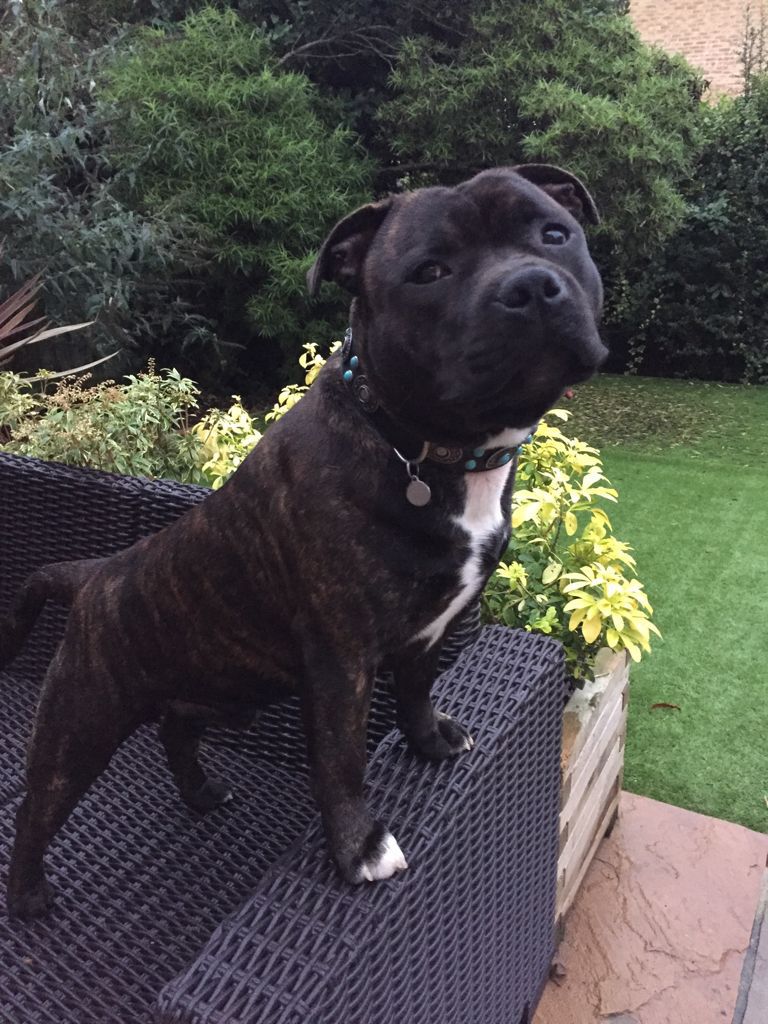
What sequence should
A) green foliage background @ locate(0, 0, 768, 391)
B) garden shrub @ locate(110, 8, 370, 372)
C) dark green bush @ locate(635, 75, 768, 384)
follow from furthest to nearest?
dark green bush @ locate(635, 75, 768, 384) < garden shrub @ locate(110, 8, 370, 372) < green foliage background @ locate(0, 0, 768, 391)

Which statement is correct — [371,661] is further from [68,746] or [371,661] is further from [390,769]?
[68,746]

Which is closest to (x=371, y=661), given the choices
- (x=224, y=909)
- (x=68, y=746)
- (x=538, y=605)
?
(x=68, y=746)

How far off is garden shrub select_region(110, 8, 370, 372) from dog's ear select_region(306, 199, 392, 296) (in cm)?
460

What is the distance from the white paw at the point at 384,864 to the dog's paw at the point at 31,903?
675mm

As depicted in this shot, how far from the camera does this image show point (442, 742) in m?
1.44

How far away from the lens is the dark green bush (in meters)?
8.63

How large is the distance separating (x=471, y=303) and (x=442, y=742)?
2.56ft

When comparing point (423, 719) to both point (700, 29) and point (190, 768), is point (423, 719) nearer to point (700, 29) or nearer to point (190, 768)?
point (190, 768)

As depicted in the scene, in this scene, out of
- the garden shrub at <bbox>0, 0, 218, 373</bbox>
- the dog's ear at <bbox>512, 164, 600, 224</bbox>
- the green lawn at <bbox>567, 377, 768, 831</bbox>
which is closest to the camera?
the dog's ear at <bbox>512, 164, 600, 224</bbox>

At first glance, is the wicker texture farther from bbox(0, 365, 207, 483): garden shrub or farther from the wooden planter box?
bbox(0, 365, 207, 483): garden shrub

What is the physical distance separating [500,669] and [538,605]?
0.58 meters

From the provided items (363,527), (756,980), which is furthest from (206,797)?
(756,980)

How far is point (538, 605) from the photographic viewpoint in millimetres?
2201

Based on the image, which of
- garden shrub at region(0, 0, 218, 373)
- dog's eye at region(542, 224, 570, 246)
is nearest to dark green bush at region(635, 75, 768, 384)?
garden shrub at region(0, 0, 218, 373)
